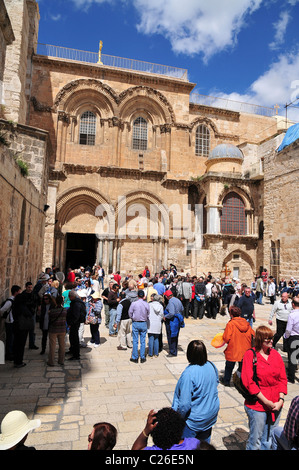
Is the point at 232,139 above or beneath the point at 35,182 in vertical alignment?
above

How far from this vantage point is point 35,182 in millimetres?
11461

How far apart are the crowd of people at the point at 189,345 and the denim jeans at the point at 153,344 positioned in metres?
0.02

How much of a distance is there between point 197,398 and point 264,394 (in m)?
0.76

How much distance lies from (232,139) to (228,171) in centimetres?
539

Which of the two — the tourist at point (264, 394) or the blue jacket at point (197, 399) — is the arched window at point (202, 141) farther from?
the blue jacket at point (197, 399)

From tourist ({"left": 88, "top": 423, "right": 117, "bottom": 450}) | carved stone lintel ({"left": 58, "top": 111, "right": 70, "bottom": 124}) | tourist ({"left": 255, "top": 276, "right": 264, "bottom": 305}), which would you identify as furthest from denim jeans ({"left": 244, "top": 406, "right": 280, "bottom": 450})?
carved stone lintel ({"left": 58, "top": 111, "right": 70, "bottom": 124})

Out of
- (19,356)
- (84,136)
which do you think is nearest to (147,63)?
(84,136)

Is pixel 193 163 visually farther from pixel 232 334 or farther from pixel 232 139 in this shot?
pixel 232 334

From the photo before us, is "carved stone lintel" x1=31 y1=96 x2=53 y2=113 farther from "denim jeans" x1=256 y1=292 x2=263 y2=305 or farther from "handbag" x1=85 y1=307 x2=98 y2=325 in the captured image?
"denim jeans" x1=256 y1=292 x2=263 y2=305

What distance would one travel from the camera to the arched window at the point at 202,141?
78.6ft

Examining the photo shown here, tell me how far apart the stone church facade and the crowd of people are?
26.2ft

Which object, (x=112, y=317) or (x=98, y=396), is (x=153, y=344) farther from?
(x=98, y=396)

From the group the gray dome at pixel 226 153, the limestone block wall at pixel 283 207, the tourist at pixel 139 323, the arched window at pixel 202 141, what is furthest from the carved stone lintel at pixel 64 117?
the tourist at pixel 139 323

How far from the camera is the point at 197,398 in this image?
2.86m
